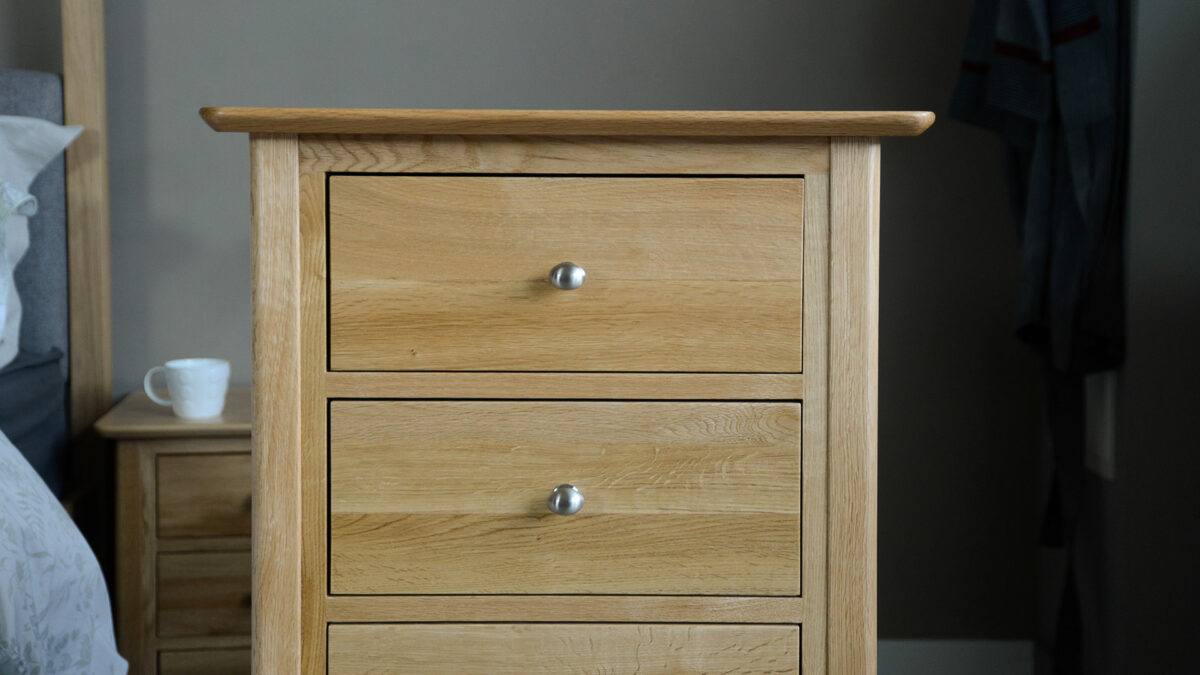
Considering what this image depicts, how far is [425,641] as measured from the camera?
2.60 feet

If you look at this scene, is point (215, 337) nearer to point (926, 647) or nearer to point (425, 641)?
point (425, 641)

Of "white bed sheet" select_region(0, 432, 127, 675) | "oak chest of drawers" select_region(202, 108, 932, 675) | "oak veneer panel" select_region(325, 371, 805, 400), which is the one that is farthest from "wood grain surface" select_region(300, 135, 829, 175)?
"white bed sheet" select_region(0, 432, 127, 675)

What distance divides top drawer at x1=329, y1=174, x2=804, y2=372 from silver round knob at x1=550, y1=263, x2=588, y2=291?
0.04 ft

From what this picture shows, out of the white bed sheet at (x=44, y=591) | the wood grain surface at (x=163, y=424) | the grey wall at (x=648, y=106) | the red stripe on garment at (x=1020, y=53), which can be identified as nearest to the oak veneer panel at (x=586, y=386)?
the white bed sheet at (x=44, y=591)

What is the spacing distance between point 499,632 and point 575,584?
0.07 m

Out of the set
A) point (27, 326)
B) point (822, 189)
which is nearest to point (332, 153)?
point (822, 189)

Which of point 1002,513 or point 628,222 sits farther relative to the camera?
point 1002,513

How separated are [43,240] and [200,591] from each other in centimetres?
61

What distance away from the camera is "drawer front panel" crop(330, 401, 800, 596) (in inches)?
30.9

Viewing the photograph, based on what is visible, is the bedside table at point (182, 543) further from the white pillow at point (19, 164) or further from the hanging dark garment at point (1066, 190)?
the hanging dark garment at point (1066, 190)

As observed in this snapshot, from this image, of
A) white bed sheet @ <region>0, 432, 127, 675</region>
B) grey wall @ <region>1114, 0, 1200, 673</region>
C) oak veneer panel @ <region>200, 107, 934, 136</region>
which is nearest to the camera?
oak veneer panel @ <region>200, 107, 934, 136</region>

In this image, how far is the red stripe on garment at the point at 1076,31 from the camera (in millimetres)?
1308

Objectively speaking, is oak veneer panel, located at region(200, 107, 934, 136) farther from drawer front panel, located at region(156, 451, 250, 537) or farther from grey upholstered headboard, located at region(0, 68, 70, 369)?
grey upholstered headboard, located at region(0, 68, 70, 369)

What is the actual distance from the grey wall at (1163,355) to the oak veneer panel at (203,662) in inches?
50.2
